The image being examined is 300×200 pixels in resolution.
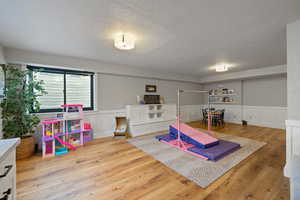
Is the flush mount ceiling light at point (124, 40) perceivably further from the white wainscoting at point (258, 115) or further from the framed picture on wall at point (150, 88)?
the white wainscoting at point (258, 115)

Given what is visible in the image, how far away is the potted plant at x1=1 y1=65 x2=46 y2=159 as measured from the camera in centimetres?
254

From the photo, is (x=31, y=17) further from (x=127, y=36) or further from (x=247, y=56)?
(x=247, y=56)

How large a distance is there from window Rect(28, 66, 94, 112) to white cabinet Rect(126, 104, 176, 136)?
1.42 m

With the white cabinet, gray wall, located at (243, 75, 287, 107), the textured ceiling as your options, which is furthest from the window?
gray wall, located at (243, 75, 287, 107)

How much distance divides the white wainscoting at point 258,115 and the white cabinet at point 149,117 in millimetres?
3315

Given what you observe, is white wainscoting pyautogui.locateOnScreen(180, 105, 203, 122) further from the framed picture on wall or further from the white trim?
the framed picture on wall

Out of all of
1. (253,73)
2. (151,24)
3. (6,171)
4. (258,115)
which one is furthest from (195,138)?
(258,115)

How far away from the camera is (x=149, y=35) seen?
2.23 m

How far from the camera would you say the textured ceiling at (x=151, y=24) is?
150 cm

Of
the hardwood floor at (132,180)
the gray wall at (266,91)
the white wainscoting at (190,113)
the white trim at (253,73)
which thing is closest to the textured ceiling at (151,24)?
the white trim at (253,73)

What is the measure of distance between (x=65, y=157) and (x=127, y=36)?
113 inches

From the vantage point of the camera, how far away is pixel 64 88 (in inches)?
141

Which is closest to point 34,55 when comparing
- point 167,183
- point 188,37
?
point 188,37

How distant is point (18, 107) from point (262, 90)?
840 centimetres
